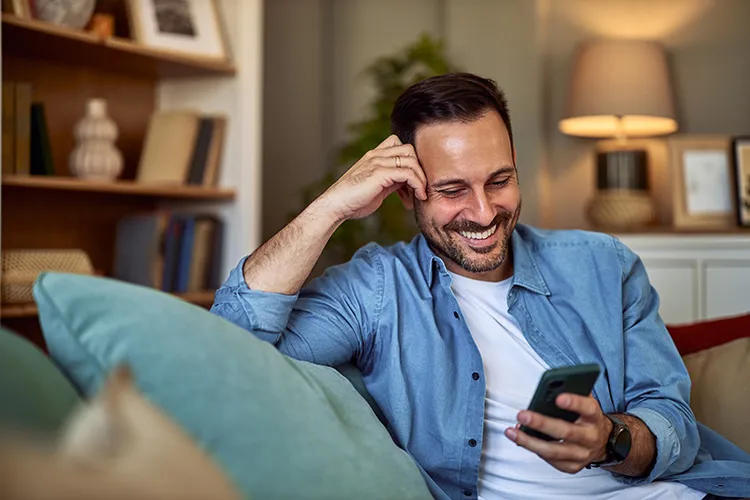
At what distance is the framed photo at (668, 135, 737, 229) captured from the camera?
3.32m

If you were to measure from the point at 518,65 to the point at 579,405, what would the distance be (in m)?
2.91

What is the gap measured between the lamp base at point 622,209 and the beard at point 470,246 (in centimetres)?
182

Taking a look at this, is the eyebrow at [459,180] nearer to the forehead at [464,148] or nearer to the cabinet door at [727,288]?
the forehead at [464,148]

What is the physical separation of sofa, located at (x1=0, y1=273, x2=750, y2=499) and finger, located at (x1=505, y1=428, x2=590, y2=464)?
14 cm

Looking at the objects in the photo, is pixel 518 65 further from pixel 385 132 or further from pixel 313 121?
pixel 313 121

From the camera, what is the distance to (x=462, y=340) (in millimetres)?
1511

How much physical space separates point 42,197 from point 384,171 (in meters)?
1.90

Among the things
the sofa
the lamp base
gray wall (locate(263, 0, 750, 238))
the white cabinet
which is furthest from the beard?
gray wall (locate(263, 0, 750, 238))

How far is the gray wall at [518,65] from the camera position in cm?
369

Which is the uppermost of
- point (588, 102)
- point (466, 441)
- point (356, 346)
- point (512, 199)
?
point (588, 102)

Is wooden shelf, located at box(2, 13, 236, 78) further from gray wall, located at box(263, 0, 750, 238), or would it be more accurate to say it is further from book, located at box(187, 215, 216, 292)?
gray wall, located at box(263, 0, 750, 238)

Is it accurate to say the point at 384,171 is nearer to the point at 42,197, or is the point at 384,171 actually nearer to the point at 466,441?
the point at 466,441

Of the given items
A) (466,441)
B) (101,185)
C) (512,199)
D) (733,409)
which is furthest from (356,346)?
(101,185)

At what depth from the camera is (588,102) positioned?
11.2ft
